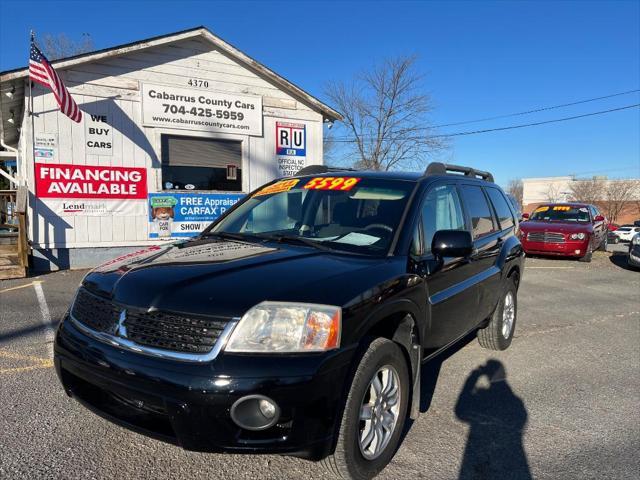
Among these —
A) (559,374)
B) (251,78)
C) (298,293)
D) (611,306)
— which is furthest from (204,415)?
(251,78)

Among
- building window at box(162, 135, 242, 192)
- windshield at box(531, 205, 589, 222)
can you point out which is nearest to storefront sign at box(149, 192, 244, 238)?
building window at box(162, 135, 242, 192)

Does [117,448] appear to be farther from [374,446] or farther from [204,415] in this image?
[374,446]

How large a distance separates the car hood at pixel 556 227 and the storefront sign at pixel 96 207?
1073 centimetres

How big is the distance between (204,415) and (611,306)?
7.71 metres

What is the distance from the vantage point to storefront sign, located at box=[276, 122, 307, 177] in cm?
1145

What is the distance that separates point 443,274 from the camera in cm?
336

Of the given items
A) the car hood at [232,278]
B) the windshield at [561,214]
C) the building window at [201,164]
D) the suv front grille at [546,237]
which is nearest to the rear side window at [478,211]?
the car hood at [232,278]

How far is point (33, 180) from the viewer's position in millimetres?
8859

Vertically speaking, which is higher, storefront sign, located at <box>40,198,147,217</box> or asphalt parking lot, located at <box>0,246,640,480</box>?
storefront sign, located at <box>40,198,147,217</box>

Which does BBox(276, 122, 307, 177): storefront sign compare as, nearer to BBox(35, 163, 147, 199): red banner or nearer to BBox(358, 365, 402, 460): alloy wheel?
BBox(35, 163, 147, 199): red banner

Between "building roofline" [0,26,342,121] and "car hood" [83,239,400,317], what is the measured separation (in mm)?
7825

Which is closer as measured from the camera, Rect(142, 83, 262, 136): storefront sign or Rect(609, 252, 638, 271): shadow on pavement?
Rect(142, 83, 262, 136): storefront sign

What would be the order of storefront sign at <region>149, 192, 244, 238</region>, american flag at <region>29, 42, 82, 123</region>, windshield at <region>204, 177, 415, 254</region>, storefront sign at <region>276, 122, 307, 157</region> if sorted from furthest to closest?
storefront sign at <region>276, 122, 307, 157</region>, storefront sign at <region>149, 192, 244, 238</region>, american flag at <region>29, 42, 82, 123</region>, windshield at <region>204, 177, 415, 254</region>

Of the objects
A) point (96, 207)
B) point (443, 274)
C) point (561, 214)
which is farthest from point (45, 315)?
point (561, 214)
